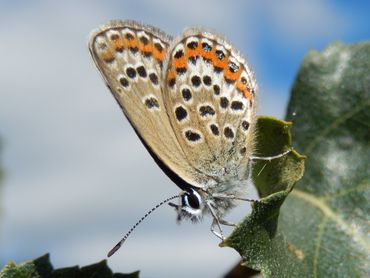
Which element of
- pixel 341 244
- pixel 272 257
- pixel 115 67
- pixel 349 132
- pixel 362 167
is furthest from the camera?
pixel 115 67

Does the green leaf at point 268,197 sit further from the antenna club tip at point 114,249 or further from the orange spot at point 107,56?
the orange spot at point 107,56

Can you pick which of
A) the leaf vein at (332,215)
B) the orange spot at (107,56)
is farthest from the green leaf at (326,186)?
the orange spot at (107,56)

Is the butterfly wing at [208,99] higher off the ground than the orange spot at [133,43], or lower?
lower

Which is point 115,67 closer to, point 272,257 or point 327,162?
point 327,162

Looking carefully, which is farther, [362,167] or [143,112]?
A: [143,112]

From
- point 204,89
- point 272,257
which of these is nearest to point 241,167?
point 204,89

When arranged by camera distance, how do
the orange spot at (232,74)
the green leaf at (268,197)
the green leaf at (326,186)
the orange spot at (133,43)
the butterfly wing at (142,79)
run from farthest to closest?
1. the orange spot at (232,74)
2. the orange spot at (133,43)
3. the butterfly wing at (142,79)
4. the green leaf at (326,186)
5. the green leaf at (268,197)

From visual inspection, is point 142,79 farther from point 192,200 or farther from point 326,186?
point 326,186

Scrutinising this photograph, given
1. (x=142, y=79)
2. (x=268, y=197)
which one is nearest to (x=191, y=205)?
(x=142, y=79)
